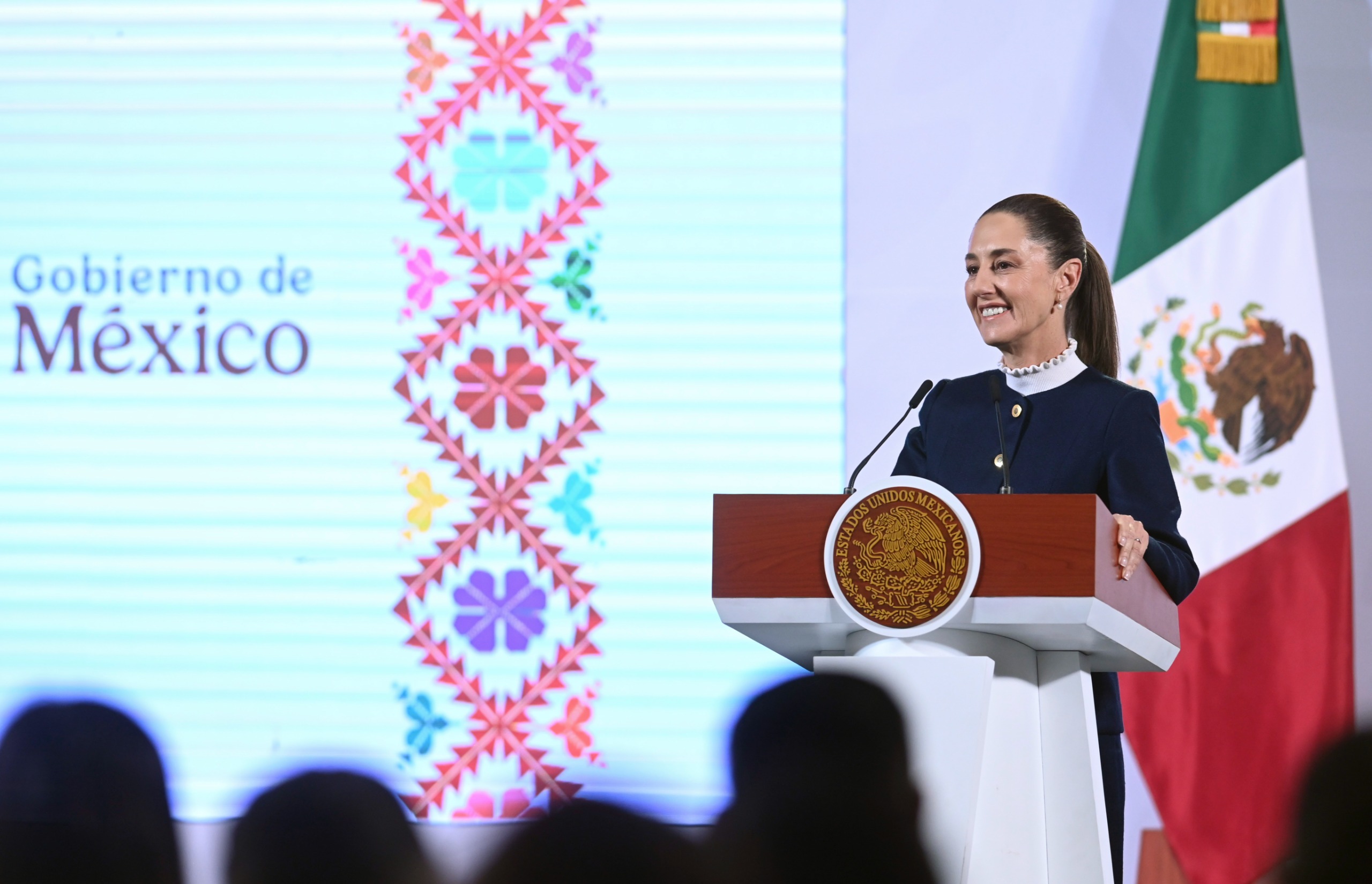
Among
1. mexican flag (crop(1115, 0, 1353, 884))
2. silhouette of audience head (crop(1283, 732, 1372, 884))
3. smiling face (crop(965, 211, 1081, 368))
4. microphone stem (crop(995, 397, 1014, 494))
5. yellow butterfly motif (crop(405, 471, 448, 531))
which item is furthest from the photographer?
yellow butterfly motif (crop(405, 471, 448, 531))

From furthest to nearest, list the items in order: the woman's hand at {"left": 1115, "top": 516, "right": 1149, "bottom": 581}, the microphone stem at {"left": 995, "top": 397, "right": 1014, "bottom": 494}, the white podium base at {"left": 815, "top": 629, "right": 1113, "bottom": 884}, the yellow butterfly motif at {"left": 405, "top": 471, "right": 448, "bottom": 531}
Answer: the yellow butterfly motif at {"left": 405, "top": 471, "right": 448, "bottom": 531} < the microphone stem at {"left": 995, "top": 397, "right": 1014, "bottom": 494} < the woman's hand at {"left": 1115, "top": 516, "right": 1149, "bottom": 581} < the white podium base at {"left": 815, "top": 629, "right": 1113, "bottom": 884}

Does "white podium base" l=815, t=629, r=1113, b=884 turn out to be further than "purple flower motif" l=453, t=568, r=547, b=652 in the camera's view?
No

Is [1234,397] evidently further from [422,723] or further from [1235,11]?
[422,723]

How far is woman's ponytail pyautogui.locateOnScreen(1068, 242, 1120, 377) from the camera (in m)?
2.86

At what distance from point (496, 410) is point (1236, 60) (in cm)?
245

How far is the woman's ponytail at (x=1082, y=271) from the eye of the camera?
2738 millimetres

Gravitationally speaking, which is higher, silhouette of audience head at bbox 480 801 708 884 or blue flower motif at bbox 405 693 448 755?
silhouette of audience head at bbox 480 801 708 884

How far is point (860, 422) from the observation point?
427cm

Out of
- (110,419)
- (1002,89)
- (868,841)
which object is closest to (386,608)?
(110,419)

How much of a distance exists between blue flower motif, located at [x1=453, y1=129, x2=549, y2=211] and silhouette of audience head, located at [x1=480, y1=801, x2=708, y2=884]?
3.64 metres

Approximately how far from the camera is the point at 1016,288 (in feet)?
8.86

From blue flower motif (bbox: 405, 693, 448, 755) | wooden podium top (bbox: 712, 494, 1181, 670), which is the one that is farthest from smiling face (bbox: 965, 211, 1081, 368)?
blue flower motif (bbox: 405, 693, 448, 755)

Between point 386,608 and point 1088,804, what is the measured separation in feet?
8.68

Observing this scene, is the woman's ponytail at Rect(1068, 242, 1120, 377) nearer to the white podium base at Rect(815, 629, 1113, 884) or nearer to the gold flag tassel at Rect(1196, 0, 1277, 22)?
the white podium base at Rect(815, 629, 1113, 884)
